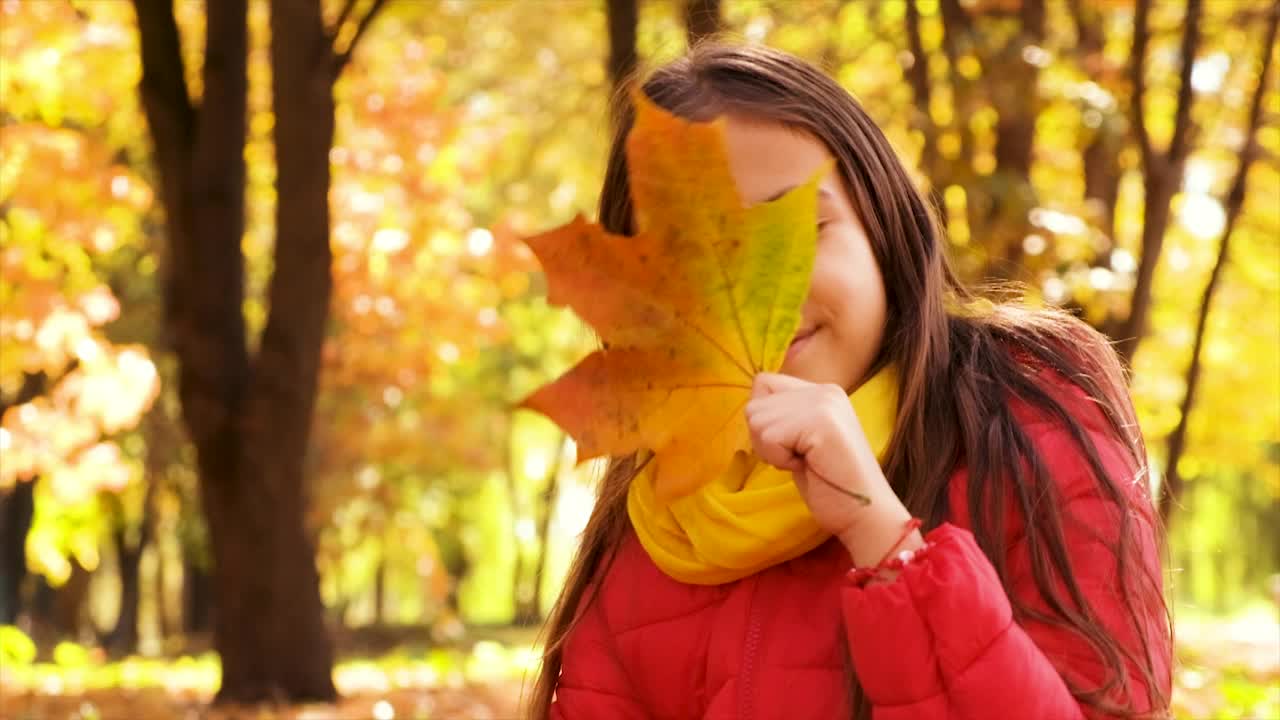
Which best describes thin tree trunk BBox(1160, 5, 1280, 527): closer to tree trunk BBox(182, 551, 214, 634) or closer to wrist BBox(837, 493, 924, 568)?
wrist BBox(837, 493, 924, 568)

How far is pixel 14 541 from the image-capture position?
58.5 ft

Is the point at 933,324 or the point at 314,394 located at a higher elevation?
the point at 933,324

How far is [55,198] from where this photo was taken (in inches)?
391

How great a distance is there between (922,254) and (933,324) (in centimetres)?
9

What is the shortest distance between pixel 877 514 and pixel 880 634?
0.13 meters

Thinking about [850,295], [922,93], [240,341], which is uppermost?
[850,295]

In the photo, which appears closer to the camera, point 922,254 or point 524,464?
point 922,254

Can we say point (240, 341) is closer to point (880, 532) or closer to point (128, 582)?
point (880, 532)

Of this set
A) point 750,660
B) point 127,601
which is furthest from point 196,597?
point 750,660

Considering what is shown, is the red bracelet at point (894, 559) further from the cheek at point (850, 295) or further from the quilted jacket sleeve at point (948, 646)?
the cheek at point (850, 295)

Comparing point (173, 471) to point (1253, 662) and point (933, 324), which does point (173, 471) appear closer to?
point (1253, 662)

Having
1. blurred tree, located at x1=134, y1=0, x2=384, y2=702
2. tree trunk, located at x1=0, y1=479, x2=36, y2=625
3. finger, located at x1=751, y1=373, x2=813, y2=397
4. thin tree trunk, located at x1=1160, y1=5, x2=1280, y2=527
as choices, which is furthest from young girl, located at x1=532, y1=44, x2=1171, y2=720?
tree trunk, located at x1=0, y1=479, x2=36, y2=625

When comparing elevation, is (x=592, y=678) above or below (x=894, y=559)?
below

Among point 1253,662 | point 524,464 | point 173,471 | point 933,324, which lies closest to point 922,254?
point 933,324
